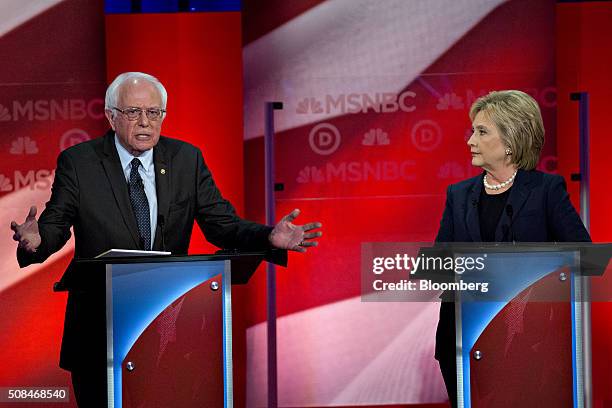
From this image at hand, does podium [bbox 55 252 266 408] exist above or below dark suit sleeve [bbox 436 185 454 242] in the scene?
below

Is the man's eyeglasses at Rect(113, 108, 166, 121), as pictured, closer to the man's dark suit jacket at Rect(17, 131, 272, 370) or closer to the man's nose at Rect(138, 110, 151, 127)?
the man's nose at Rect(138, 110, 151, 127)

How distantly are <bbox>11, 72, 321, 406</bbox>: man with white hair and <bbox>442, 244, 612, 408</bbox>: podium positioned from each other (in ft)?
2.21

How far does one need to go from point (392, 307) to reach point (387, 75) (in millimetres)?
1356

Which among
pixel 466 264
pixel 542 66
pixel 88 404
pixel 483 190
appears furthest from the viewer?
pixel 542 66

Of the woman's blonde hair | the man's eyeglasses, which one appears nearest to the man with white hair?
the man's eyeglasses

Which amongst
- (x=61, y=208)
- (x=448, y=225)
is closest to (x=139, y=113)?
(x=61, y=208)

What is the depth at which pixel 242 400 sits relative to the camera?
5.52 m

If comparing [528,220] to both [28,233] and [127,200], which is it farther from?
[28,233]

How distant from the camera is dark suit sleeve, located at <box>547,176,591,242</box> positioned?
3.65 meters

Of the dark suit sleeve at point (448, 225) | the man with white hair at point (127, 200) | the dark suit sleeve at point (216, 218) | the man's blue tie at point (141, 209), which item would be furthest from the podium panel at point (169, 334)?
the dark suit sleeve at point (448, 225)

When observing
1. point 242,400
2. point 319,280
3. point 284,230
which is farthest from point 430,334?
point 284,230

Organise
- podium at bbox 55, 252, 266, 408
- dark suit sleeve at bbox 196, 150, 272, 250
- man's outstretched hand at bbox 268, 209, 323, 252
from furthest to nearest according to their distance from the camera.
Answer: dark suit sleeve at bbox 196, 150, 272, 250, man's outstretched hand at bbox 268, 209, 323, 252, podium at bbox 55, 252, 266, 408

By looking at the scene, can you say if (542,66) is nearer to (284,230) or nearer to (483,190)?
(483,190)

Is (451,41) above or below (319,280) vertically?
above
